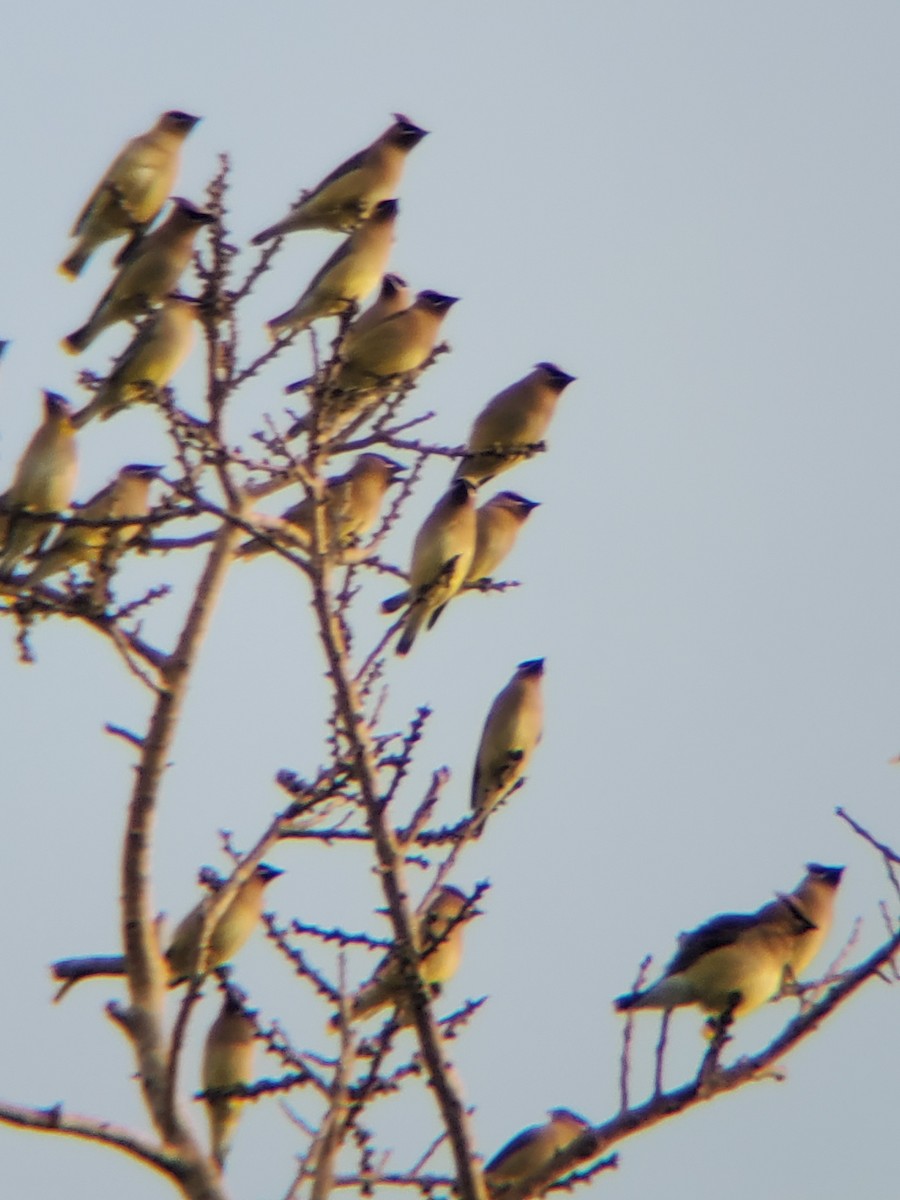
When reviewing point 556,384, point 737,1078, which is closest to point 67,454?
point 556,384

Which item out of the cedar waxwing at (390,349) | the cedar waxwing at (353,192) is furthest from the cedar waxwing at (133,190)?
the cedar waxwing at (390,349)

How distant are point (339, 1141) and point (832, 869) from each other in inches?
82.1

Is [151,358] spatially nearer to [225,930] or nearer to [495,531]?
[495,531]

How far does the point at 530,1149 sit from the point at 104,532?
267 centimetres

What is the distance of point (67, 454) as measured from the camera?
6879 millimetres

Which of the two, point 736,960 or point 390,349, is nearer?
point 736,960

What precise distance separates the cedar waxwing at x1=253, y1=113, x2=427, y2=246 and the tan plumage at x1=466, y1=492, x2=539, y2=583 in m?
1.12

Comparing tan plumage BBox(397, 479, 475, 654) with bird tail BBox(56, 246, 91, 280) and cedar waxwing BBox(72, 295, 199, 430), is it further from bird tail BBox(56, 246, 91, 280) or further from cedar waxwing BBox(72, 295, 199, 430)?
bird tail BBox(56, 246, 91, 280)

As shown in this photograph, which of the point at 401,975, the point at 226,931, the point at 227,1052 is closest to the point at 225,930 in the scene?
the point at 226,931

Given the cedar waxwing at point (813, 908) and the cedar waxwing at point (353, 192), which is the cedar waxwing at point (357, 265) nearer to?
the cedar waxwing at point (353, 192)

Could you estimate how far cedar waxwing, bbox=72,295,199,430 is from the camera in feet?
21.9

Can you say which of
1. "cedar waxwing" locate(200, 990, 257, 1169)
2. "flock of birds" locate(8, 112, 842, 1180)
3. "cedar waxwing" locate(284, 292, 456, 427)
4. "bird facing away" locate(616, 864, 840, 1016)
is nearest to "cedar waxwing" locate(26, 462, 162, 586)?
"flock of birds" locate(8, 112, 842, 1180)

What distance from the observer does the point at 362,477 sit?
6922 millimetres

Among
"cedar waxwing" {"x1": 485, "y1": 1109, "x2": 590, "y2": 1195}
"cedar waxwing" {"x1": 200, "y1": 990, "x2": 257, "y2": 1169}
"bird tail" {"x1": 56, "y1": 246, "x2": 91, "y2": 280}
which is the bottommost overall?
"cedar waxwing" {"x1": 485, "y1": 1109, "x2": 590, "y2": 1195}
